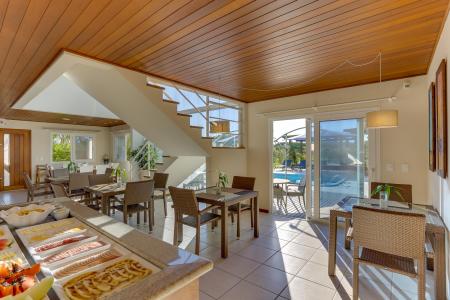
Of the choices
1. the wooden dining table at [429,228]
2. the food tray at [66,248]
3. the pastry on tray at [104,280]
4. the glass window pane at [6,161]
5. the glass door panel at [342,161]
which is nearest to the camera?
the pastry on tray at [104,280]

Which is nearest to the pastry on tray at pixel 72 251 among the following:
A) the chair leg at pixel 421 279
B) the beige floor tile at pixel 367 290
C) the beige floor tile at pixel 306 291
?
the beige floor tile at pixel 306 291

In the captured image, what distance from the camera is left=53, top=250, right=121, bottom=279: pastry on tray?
917 millimetres

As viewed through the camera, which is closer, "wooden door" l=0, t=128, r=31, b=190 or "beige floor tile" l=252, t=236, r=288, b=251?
"beige floor tile" l=252, t=236, r=288, b=251

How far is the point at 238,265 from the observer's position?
8.86ft

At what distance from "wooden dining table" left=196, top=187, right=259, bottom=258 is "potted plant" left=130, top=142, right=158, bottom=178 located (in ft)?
13.1

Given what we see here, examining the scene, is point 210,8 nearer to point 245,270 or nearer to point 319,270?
point 245,270

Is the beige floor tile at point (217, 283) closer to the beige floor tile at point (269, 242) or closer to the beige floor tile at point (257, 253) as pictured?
the beige floor tile at point (257, 253)

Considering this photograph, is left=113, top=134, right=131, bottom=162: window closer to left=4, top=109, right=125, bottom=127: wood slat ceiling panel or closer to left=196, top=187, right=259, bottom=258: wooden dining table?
left=4, top=109, right=125, bottom=127: wood slat ceiling panel

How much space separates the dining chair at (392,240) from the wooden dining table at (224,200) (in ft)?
4.66

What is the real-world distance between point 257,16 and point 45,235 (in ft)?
6.75

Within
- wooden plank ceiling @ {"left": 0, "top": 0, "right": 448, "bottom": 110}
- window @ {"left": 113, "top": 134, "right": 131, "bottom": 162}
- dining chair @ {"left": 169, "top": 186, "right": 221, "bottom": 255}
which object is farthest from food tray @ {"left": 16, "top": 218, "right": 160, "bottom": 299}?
window @ {"left": 113, "top": 134, "right": 131, "bottom": 162}

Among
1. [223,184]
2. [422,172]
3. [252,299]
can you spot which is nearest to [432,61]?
[422,172]

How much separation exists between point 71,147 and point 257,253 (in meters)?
8.64

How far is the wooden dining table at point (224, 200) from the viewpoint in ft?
9.52
